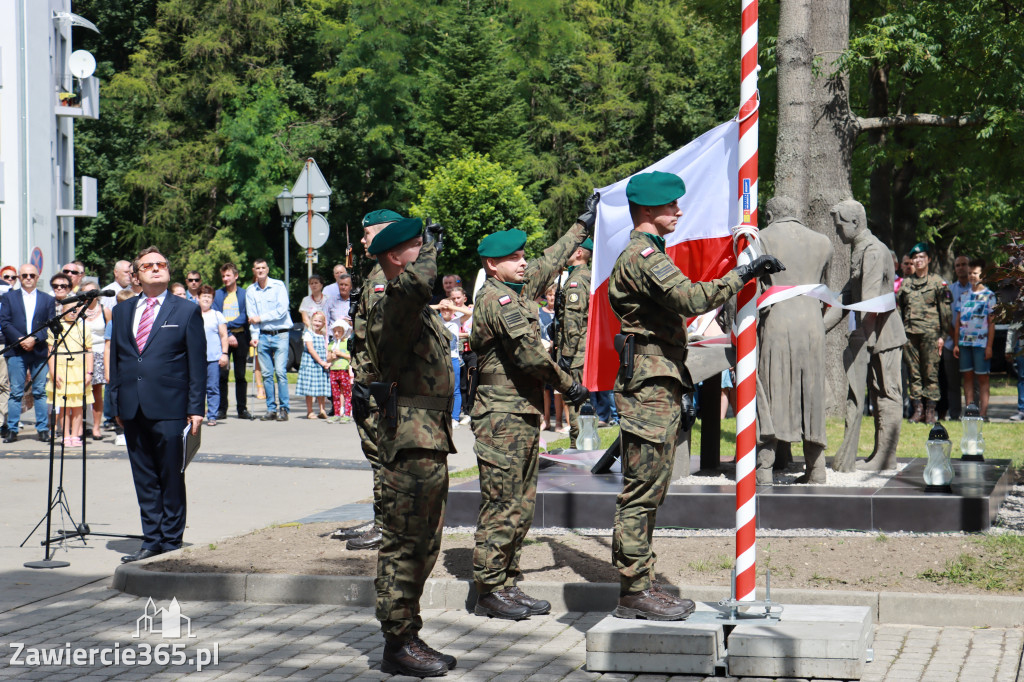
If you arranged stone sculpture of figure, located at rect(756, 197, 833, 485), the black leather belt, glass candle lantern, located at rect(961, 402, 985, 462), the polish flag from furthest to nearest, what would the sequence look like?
1. glass candle lantern, located at rect(961, 402, 985, 462)
2. stone sculpture of figure, located at rect(756, 197, 833, 485)
3. the polish flag
4. the black leather belt

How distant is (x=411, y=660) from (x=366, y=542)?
2.77 meters

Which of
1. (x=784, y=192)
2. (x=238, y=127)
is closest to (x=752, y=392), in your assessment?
(x=784, y=192)

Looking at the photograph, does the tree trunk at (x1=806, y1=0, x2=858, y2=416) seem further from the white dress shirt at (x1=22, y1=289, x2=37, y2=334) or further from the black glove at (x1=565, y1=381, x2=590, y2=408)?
the white dress shirt at (x1=22, y1=289, x2=37, y2=334)

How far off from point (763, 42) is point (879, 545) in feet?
52.6

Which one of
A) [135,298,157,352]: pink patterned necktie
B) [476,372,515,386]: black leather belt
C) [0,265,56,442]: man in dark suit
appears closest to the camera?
[476,372,515,386]: black leather belt

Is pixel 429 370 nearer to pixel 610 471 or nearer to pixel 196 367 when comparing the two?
pixel 196 367

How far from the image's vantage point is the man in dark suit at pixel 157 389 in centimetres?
869

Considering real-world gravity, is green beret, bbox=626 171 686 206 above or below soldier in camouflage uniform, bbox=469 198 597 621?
above

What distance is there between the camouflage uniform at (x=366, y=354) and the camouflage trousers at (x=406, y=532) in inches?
71.3

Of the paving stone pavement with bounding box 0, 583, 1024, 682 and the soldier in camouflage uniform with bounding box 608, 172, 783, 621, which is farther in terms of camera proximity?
the soldier in camouflage uniform with bounding box 608, 172, 783, 621

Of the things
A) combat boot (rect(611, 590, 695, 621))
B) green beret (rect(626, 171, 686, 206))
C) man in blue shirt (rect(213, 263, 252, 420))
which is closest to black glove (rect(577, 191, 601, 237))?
green beret (rect(626, 171, 686, 206))

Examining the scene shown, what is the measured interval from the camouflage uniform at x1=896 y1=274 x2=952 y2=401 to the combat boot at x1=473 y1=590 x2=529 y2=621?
11300 millimetres

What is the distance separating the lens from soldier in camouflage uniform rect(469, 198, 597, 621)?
280 inches

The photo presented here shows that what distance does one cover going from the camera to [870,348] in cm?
1062
